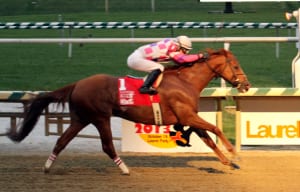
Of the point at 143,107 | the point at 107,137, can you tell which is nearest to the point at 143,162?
the point at 107,137

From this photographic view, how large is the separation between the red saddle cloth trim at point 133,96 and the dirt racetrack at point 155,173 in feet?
2.69

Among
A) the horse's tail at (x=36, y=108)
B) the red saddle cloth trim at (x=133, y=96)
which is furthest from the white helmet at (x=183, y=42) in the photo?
the horse's tail at (x=36, y=108)

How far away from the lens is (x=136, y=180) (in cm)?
884

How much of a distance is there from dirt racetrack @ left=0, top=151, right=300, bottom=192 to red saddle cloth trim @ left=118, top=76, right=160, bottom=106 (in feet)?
2.69

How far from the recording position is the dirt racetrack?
332 inches

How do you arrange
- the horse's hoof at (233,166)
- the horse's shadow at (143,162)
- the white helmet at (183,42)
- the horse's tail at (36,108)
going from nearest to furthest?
the white helmet at (183,42), the horse's hoof at (233,166), the horse's tail at (36,108), the horse's shadow at (143,162)

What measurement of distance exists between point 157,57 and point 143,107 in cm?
59

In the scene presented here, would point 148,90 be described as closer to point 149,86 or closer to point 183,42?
point 149,86

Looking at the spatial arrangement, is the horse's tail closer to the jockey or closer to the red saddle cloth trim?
the red saddle cloth trim

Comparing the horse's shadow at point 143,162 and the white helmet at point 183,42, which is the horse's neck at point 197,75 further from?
the horse's shadow at point 143,162

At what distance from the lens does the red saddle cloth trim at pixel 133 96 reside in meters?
9.09

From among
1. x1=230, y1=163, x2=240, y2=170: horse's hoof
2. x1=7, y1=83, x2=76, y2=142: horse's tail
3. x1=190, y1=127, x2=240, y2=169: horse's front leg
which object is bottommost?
x1=230, y1=163, x2=240, y2=170: horse's hoof

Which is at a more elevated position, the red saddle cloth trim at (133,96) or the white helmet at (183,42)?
the white helmet at (183,42)

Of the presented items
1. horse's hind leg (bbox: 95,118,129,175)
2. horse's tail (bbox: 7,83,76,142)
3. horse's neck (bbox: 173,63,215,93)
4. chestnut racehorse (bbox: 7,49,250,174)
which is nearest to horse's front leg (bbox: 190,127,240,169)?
chestnut racehorse (bbox: 7,49,250,174)
